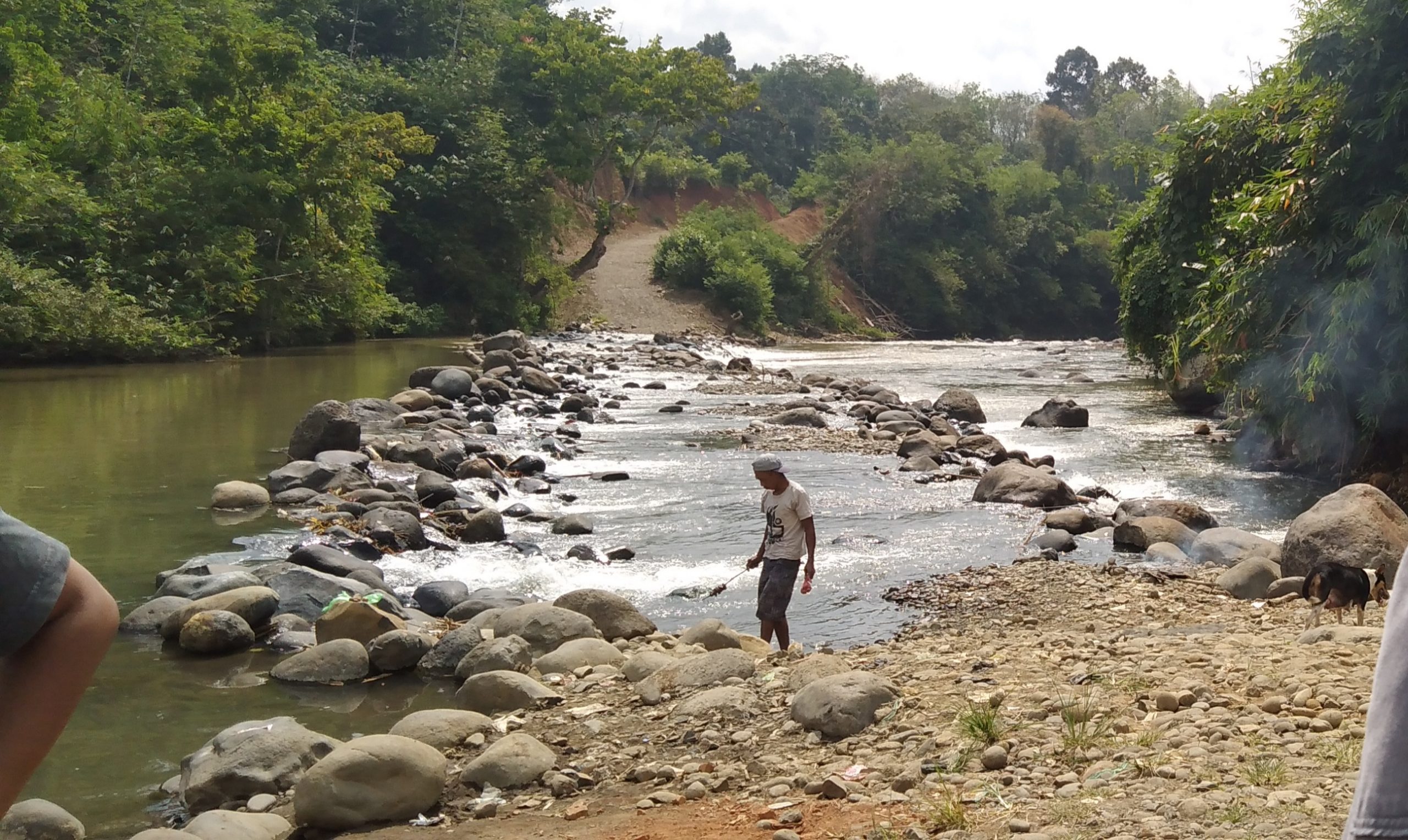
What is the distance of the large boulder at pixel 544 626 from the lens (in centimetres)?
795

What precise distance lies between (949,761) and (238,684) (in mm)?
4316

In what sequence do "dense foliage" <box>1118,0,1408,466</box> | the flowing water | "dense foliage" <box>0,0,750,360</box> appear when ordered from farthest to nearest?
"dense foliage" <box>0,0,750,360</box>
"dense foliage" <box>1118,0,1408,466</box>
the flowing water

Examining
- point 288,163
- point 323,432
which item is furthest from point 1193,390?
point 288,163

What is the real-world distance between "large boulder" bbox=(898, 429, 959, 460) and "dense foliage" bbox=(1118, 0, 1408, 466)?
129 inches

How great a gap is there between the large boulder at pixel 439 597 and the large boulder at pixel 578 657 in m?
1.83

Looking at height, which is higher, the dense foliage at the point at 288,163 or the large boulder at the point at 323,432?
the dense foliage at the point at 288,163

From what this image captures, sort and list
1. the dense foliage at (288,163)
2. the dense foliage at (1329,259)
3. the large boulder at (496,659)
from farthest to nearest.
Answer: the dense foliage at (288,163)
the dense foliage at (1329,259)
the large boulder at (496,659)

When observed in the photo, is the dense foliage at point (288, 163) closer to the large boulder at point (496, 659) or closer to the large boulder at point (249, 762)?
the large boulder at point (496, 659)

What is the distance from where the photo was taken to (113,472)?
43.4 feet

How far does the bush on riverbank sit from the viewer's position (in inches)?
1834

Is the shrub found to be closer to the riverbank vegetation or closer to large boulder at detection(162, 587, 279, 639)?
the riverbank vegetation

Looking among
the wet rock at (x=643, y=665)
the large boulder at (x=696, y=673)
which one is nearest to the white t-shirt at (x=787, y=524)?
the wet rock at (x=643, y=665)

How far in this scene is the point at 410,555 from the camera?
10.8 metres

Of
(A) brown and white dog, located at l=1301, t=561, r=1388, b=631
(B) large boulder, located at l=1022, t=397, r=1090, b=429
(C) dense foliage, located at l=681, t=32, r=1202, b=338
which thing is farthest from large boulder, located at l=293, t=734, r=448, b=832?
(C) dense foliage, located at l=681, t=32, r=1202, b=338
